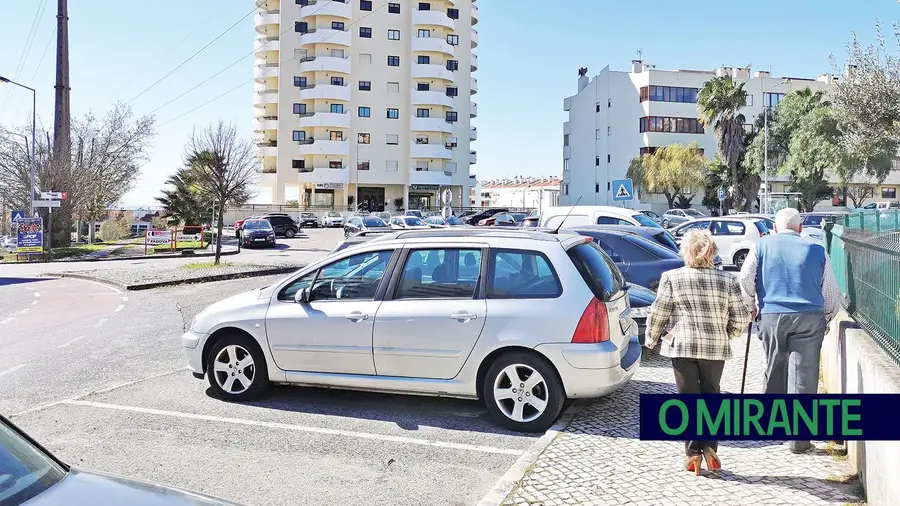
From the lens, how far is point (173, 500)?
108 inches

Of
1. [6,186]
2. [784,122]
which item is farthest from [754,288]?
A: [784,122]

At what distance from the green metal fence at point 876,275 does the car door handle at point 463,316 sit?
3037mm

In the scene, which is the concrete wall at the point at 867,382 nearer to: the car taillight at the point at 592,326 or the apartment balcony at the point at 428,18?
the car taillight at the point at 592,326

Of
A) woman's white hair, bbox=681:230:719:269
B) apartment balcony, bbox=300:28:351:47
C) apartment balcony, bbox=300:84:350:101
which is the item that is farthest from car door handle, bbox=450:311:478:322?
apartment balcony, bbox=300:28:351:47

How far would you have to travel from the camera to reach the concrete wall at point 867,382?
3666 millimetres

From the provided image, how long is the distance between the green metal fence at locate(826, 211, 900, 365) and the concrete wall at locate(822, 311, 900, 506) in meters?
0.10

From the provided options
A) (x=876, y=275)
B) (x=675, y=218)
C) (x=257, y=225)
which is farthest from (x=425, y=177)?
(x=876, y=275)

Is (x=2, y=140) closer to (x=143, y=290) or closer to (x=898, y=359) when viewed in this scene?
(x=143, y=290)

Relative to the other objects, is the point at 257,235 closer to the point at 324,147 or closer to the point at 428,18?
the point at 324,147

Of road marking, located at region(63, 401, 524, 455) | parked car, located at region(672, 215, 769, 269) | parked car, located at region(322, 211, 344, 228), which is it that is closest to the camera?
road marking, located at region(63, 401, 524, 455)

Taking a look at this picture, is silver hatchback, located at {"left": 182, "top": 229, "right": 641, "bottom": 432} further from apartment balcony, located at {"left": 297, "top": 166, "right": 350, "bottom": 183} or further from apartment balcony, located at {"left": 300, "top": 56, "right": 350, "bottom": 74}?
apartment balcony, located at {"left": 300, "top": 56, "right": 350, "bottom": 74}

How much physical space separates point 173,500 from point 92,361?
7751 millimetres

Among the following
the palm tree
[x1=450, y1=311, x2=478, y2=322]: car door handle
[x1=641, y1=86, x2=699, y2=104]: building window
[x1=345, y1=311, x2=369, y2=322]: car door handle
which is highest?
[x1=641, y1=86, x2=699, y2=104]: building window

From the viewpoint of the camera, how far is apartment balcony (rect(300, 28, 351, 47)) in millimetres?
70688
